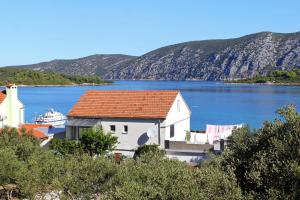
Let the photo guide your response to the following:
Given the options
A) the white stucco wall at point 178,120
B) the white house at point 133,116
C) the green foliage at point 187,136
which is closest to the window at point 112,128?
the white house at point 133,116

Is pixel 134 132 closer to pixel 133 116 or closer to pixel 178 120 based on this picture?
pixel 133 116

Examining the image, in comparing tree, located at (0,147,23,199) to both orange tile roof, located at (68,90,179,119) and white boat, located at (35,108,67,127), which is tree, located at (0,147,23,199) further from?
white boat, located at (35,108,67,127)

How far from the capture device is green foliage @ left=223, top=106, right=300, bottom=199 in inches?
549

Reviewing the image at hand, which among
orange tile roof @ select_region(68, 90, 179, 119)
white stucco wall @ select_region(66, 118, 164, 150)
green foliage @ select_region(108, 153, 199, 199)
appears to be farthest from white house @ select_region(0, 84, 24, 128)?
green foliage @ select_region(108, 153, 199, 199)

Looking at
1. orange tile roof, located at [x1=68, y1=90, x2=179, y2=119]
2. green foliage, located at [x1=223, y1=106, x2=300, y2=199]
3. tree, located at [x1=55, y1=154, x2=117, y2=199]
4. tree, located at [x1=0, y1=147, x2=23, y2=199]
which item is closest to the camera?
green foliage, located at [x1=223, y1=106, x2=300, y2=199]

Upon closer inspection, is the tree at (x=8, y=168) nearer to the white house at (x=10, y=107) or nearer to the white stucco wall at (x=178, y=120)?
the white stucco wall at (x=178, y=120)

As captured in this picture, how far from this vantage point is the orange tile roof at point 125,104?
1600 inches

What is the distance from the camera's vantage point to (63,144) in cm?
3619

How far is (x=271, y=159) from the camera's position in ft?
48.0

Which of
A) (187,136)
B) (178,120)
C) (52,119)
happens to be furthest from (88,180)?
(52,119)

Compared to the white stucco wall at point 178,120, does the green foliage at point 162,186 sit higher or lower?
higher

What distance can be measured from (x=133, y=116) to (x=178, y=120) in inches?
181

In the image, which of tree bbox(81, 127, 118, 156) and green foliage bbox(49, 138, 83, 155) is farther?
tree bbox(81, 127, 118, 156)

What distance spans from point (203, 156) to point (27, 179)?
665 inches
